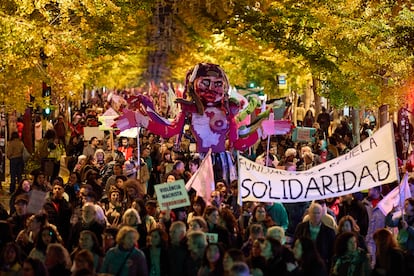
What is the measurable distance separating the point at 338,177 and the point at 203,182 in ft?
8.46

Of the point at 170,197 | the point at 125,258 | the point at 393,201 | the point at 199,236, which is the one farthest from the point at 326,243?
the point at 125,258

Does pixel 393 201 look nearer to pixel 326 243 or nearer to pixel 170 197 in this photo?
pixel 326 243

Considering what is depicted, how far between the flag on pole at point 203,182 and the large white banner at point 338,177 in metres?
1.42

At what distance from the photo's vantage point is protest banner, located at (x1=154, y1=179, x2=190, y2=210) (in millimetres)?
14750

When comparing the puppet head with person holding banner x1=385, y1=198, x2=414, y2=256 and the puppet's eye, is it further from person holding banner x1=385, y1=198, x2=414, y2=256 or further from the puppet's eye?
person holding banner x1=385, y1=198, x2=414, y2=256

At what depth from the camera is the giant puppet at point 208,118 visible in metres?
21.9

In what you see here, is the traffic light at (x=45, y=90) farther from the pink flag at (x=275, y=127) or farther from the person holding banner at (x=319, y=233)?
the person holding banner at (x=319, y=233)

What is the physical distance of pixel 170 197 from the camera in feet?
48.4

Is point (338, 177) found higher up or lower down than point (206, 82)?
lower down

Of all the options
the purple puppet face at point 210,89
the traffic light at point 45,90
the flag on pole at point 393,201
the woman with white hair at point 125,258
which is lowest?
the woman with white hair at point 125,258

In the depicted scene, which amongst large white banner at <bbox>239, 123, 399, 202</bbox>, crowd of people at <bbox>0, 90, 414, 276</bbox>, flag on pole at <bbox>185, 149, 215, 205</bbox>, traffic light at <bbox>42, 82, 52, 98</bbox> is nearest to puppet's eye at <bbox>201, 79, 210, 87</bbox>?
crowd of people at <bbox>0, 90, 414, 276</bbox>

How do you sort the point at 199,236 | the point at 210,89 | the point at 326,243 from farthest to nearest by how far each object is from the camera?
the point at 210,89
the point at 326,243
the point at 199,236

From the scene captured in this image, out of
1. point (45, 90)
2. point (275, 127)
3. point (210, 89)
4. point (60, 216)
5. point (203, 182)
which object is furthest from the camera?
point (45, 90)

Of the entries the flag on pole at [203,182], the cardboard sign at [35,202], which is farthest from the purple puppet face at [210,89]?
the cardboard sign at [35,202]
